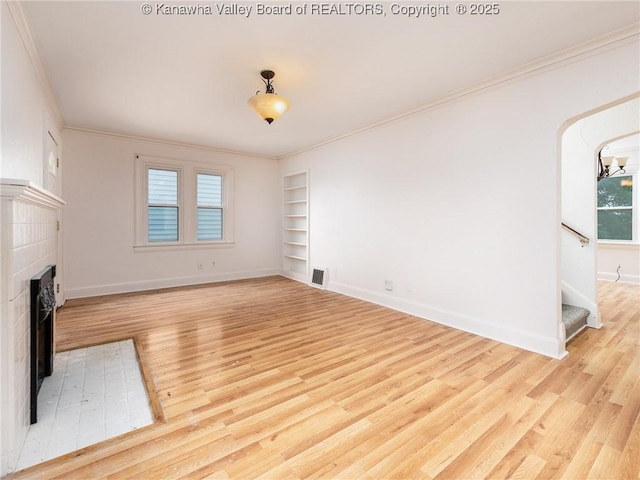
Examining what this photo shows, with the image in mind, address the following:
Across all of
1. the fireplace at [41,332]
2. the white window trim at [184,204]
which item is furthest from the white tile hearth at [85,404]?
the white window trim at [184,204]

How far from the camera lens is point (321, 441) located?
1.62m

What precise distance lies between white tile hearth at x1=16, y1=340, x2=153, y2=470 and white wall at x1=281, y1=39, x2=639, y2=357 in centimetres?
303

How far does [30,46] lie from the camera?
2400 mm

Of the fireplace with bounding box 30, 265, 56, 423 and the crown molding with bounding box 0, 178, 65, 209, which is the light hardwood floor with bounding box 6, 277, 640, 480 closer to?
the fireplace with bounding box 30, 265, 56, 423

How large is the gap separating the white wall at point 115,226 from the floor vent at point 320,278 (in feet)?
5.39

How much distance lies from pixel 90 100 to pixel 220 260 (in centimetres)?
326

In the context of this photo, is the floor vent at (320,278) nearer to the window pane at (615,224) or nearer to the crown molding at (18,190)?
the crown molding at (18,190)

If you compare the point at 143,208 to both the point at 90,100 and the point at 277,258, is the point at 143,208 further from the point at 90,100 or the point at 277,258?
the point at 277,258

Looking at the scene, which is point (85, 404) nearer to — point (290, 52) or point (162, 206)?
point (290, 52)

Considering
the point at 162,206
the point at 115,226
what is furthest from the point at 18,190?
the point at 162,206

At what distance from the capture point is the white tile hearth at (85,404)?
5.34ft

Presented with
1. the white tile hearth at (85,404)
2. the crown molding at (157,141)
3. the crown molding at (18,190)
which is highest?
the crown molding at (157,141)

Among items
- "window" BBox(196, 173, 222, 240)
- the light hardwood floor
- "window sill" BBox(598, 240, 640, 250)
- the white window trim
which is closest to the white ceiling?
the white window trim

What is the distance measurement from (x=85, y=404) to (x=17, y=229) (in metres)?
1.21
